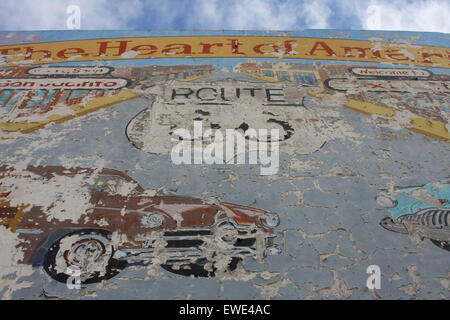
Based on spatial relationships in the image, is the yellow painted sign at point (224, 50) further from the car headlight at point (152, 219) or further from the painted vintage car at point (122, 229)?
the car headlight at point (152, 219)

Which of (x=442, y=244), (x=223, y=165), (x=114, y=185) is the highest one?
(x=223, y=165)

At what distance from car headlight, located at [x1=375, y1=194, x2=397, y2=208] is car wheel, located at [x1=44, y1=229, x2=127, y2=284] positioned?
2012 millimetres

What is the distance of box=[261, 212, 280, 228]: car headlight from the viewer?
12.8ft

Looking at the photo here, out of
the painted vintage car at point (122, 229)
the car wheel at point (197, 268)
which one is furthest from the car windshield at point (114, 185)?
the car wheel at point (197, 268)

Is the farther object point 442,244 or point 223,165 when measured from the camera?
point 223,165

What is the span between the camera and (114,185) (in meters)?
4.21

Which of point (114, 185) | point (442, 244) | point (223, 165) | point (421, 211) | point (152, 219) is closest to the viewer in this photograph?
point (442, 244)

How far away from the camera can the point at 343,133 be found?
493cm

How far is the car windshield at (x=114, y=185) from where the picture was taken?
416 centimetres

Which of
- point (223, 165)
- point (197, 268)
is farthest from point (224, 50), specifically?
point (197, 268)

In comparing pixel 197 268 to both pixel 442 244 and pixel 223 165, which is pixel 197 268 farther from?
pixel 442 244

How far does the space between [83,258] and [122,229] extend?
0.36 meters
